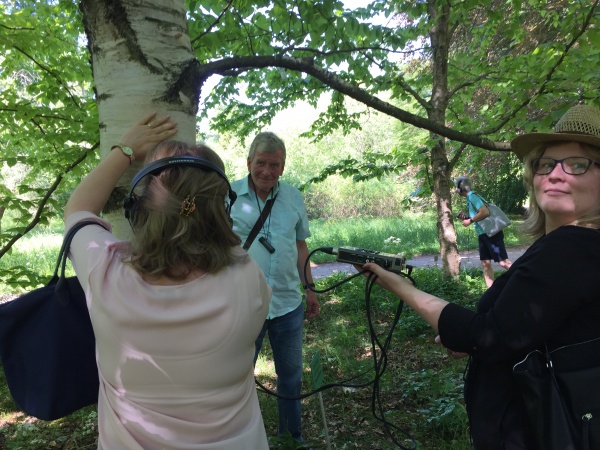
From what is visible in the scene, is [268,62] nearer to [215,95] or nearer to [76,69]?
[76,69]

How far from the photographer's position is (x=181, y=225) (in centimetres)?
99

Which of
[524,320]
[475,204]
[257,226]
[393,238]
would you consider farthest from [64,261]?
[393,238]

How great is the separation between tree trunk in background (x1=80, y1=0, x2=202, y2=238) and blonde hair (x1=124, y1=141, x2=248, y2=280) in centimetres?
40

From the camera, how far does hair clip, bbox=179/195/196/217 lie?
100 centimetres

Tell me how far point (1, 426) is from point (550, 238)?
4457 millimetres

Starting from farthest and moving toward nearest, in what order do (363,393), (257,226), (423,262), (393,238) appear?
(393,238), (423,262), (363,393), (257,226)

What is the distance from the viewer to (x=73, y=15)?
344 centimetres

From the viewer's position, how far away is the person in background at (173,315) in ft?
3.15

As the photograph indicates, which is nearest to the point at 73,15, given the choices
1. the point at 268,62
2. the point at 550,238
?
the point at 268,62

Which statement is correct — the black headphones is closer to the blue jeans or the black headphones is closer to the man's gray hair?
the man's gray hair

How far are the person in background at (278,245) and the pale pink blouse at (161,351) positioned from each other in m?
1.52

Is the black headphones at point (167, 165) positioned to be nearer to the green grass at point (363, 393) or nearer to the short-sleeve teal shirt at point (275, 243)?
the short-sleeve teal shirt at point (275, 243)

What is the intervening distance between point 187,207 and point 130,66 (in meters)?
0.69

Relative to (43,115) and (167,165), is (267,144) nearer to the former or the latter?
(167,165)
